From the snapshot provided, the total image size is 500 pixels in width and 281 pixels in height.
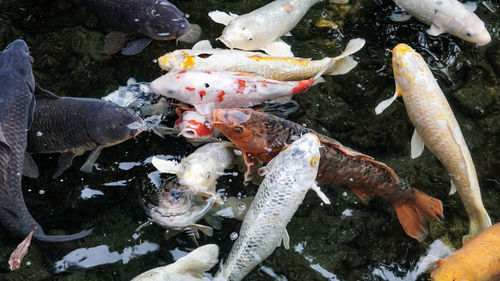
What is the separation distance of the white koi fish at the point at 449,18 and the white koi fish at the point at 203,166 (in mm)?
2324

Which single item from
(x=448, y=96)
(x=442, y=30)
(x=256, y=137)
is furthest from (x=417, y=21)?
(x=256, y=137)

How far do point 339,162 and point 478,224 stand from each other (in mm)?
1052

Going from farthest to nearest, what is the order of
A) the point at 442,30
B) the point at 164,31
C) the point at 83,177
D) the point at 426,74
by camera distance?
1. the point at 442,30
2. the point at 164,31
3. the point at 426,74
4. the point at 83,177

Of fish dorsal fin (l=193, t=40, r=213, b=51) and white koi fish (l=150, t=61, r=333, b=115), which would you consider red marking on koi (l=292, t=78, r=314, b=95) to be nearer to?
white koi fish (l=150, t=61, r=333, b=115)

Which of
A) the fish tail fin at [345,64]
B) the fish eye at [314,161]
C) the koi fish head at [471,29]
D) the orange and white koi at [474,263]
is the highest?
the koi fish head at [471,29]

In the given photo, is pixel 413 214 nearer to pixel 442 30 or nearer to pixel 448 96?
pixel 448 96

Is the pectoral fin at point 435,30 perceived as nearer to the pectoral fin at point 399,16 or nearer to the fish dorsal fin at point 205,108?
the pectoral fin at point 399,16

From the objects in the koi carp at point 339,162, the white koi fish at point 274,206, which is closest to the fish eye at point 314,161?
the white koi fish at point 274,206

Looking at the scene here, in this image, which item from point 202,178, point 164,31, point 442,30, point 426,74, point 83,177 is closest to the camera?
point 202,178

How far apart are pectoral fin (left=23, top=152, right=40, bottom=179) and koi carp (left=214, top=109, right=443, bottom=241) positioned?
1276mm

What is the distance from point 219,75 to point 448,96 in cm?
201

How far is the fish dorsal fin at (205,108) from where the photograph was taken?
4.00 m

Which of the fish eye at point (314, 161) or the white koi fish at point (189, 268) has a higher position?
the fish eye at point (314, 161)

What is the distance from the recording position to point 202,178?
143 inches
